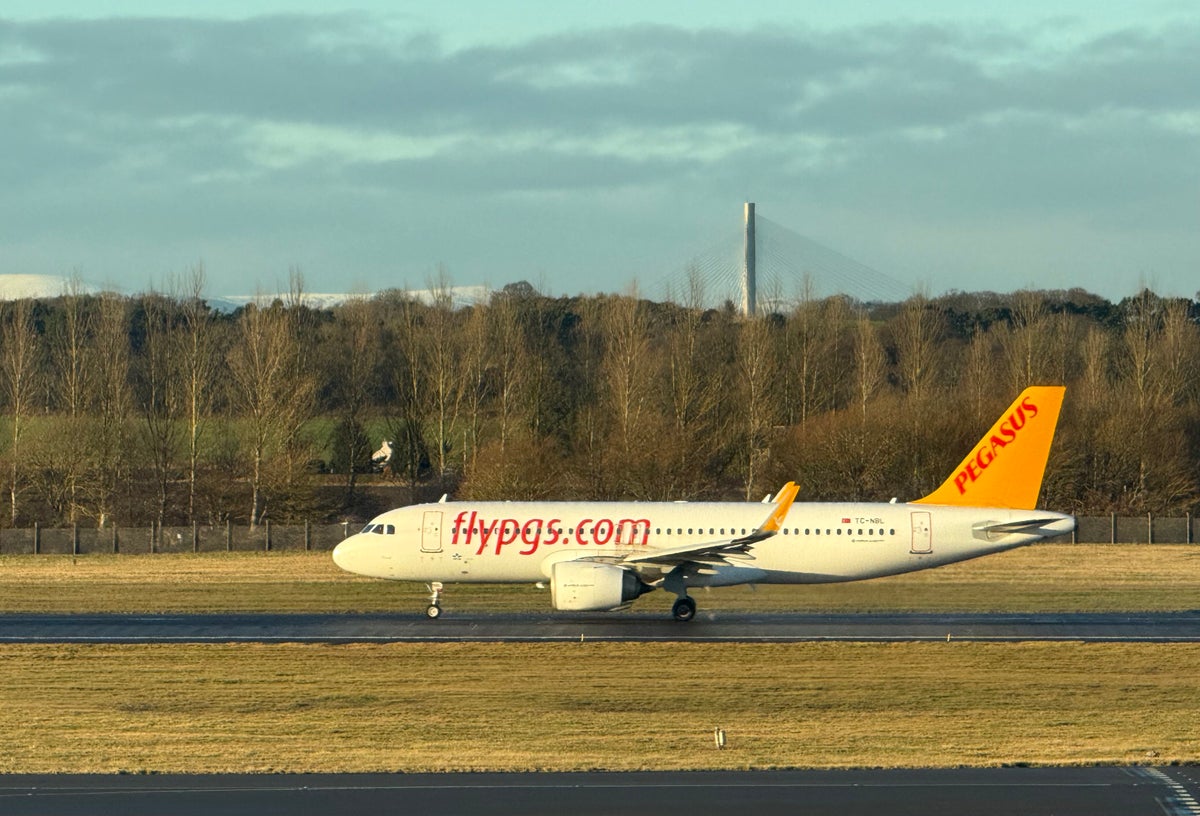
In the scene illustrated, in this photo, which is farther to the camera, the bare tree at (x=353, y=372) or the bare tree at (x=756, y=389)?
the bare tree at (x=353, y=372)

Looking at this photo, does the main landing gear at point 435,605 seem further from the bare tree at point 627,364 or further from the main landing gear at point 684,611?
the bare tree at point 627,364

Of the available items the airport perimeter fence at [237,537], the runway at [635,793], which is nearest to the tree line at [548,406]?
the airport perimeter fence at [237,537]

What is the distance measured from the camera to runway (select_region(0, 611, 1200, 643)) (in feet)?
116

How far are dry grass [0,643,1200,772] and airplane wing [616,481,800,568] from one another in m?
4.38

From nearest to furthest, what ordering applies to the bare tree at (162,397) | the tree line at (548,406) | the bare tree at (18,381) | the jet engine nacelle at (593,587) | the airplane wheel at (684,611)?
the jet engine nacelle at (593,587), the airplane wheel at (684,611), the tree line at (548,406), the bare tree at (18,381), the bare tree at (162,397)

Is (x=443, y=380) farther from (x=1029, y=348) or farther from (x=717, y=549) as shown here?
(x=717, y=549)

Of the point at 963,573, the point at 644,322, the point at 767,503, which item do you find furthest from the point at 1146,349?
the point at 767,503

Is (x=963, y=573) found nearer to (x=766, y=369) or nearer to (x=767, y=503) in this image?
(x=767, y=503)

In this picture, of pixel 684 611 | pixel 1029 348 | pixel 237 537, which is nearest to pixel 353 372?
pixel 237 537

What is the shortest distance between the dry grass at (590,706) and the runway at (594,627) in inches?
59.2

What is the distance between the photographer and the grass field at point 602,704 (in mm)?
21984

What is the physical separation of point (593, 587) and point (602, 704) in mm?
10183

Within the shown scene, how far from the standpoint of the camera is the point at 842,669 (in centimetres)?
3111

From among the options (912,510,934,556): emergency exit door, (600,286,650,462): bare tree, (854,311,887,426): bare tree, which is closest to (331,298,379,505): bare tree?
(600,286,650,462): bare tree
